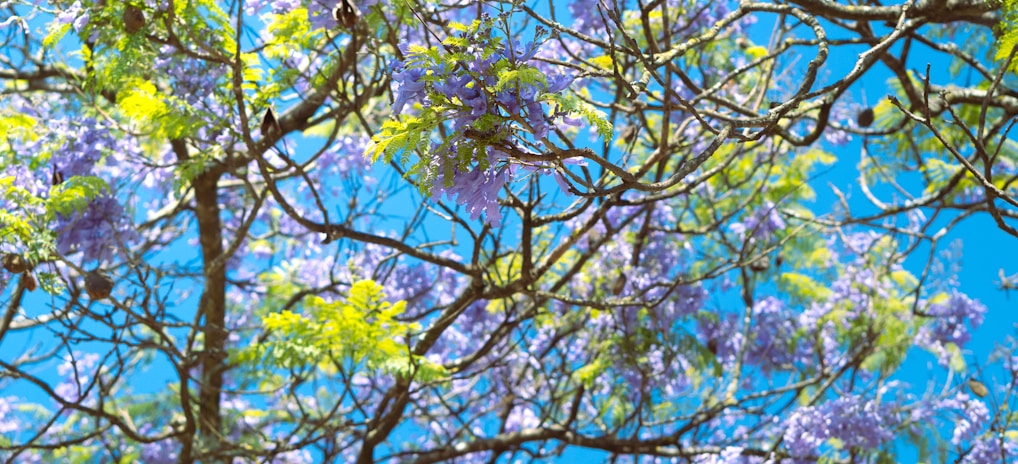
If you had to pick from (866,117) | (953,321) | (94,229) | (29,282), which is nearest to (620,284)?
(866,117)

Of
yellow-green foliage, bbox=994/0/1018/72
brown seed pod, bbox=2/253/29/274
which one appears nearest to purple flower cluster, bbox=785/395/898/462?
yellow-green foliage, bbox=994/0/1018/72

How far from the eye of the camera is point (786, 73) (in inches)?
213

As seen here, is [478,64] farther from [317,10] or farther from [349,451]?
[349,451]

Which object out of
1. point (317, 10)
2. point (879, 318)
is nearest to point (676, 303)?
point (879, 318)

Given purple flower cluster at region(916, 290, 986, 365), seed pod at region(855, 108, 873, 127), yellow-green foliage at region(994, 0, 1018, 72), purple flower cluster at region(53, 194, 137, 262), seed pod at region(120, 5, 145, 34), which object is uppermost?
purple flower cluster at region(916, 290, 986, 365)

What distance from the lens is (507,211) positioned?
372cm

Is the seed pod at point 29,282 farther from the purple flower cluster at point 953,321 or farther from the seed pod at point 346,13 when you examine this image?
the purple flower cluster at point 953,321

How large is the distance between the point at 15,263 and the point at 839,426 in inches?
128

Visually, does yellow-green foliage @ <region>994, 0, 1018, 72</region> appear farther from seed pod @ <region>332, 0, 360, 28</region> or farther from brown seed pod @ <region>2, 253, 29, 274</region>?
brown seed pod @ <region>2, 253, 29, 274</region>

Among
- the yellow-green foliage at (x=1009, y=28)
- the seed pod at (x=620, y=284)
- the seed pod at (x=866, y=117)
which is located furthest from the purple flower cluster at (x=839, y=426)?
the yellow-green foliage at (x=1009, y=28)

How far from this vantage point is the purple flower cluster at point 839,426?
4.16 m

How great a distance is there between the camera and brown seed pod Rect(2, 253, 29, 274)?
2.90 metres

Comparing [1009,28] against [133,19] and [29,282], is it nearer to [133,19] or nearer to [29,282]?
[133,19]

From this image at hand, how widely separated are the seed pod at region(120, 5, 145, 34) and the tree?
0.01 meters
